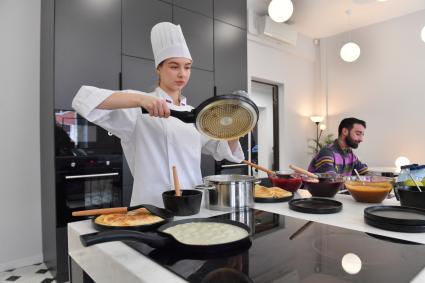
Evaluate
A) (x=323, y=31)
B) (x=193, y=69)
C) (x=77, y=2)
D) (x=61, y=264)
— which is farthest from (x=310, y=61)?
(x=61, y=264)

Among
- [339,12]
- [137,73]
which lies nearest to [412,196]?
[137,73]

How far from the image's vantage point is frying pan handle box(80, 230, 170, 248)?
58 centimetres

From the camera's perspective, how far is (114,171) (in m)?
2.50

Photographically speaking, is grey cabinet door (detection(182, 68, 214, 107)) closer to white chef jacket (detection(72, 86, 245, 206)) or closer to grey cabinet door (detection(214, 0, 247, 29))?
grey cabinet door (detection(214, 0, 247, 29))

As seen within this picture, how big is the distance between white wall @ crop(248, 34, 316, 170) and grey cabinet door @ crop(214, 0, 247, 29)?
0.70 meters

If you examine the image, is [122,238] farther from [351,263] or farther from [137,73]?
[137,73]

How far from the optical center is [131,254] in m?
0.69

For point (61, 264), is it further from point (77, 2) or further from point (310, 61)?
point (310, 61)

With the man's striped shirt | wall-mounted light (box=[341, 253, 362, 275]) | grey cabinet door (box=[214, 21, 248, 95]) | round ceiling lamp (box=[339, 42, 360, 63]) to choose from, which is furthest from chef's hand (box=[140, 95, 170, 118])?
round ceiling lamp (box=[339, 42, 360, 63])

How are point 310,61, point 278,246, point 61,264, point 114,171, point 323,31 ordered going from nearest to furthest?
point 278,246 < point 61,264 < point 114,171 < point 323,31 < point 310,61

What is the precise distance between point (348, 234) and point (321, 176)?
21.8 inches

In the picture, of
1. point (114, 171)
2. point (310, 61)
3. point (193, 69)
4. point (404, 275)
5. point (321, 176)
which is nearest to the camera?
point (404, 275)

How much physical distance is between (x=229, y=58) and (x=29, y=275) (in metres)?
2.82

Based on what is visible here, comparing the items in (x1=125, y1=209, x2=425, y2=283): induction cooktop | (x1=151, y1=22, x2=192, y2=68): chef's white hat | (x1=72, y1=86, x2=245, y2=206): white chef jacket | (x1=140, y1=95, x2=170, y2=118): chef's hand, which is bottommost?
(x1=125, y1=209, x2=425, y2=283): induction cooktop
